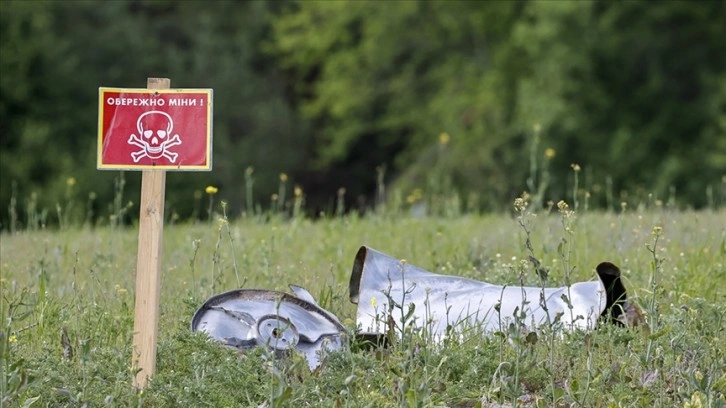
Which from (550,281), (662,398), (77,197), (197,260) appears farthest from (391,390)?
(77,197)

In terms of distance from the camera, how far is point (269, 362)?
4.43m

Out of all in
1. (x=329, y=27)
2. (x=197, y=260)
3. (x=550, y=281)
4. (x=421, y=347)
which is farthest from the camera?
(x=329, y=27)

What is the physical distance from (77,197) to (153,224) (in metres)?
19.2

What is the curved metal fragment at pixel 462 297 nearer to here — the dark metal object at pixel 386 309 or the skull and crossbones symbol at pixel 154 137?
the dark metal object at pixel 386 309

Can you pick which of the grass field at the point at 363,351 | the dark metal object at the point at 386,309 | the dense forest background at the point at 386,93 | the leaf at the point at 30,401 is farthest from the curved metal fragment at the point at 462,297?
the dense forest background at the point at 386,93

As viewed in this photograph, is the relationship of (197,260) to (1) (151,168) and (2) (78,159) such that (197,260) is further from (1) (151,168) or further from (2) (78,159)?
(2) (78,159)

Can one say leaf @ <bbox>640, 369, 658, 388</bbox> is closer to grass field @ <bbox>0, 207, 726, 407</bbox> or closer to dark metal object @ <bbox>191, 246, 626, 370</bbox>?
grass field @ <bbox>0, 207, 726, 407</bbox>

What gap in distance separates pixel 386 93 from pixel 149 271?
22.8 meters

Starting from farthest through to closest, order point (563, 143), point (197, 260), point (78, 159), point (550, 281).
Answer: point (78, 159)
point (563, 143)
point (197, 260)
point (550, 281)

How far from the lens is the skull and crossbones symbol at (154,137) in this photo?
4910 mm

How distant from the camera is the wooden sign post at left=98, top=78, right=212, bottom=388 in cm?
487

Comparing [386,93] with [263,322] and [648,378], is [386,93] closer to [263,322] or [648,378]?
[263,322]

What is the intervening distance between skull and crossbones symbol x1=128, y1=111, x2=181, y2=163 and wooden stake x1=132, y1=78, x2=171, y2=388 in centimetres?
7

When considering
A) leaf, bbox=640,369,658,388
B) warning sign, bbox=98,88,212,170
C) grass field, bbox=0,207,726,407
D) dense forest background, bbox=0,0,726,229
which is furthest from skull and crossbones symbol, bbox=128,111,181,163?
dense forest background, bbox=0,0,726,229
